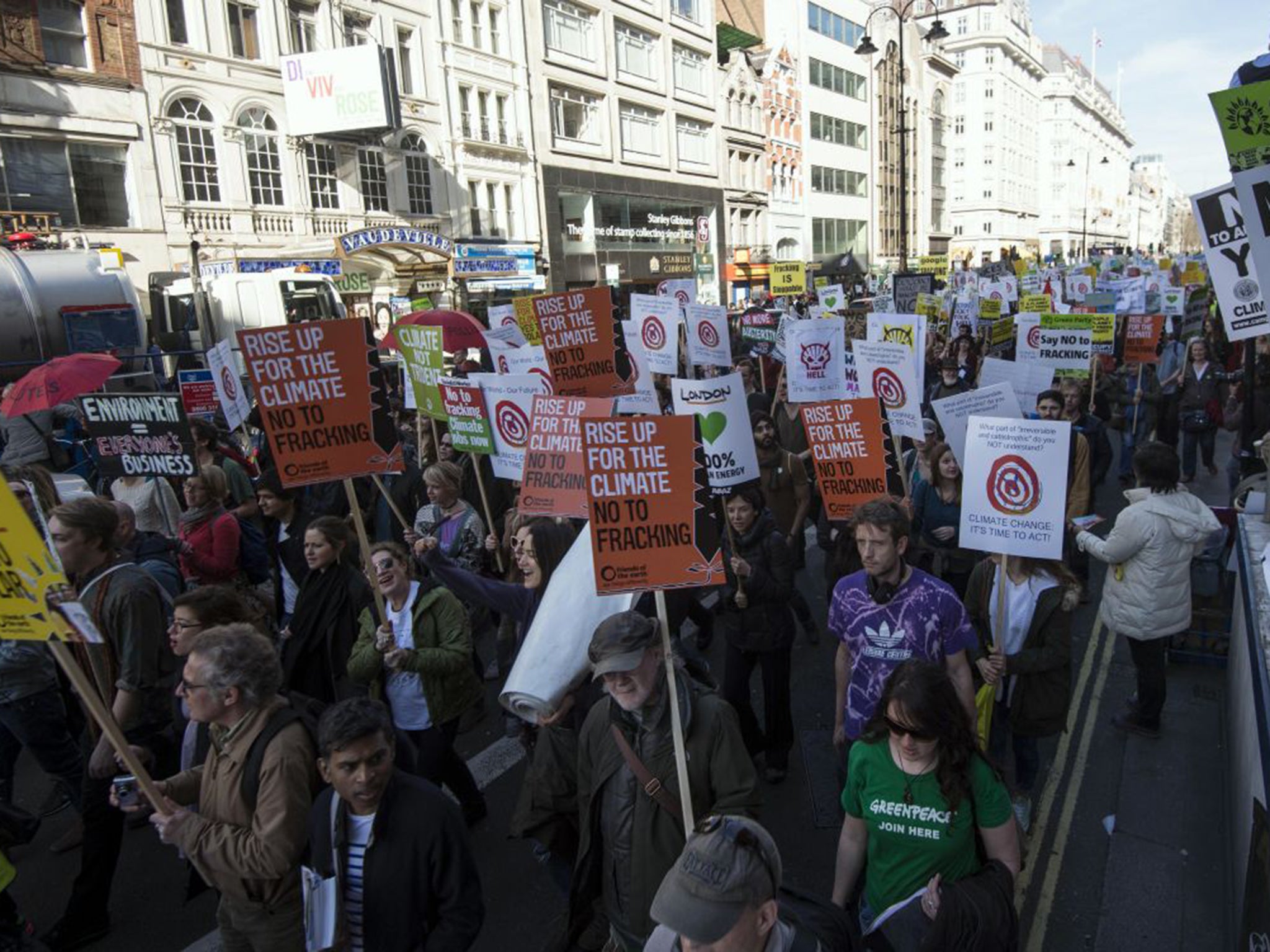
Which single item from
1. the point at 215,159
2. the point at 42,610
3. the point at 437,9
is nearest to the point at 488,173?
the point at 437,9

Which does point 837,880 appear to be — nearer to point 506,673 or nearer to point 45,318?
point 506,673

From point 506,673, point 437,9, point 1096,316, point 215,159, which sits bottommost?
point 506,673

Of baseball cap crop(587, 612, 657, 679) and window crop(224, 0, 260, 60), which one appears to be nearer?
baseball cap crop(587, 612, 657, 679)

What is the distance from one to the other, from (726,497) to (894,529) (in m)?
1.75

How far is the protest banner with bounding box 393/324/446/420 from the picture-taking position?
297 inches

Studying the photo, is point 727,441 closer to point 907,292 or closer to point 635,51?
point 907,292

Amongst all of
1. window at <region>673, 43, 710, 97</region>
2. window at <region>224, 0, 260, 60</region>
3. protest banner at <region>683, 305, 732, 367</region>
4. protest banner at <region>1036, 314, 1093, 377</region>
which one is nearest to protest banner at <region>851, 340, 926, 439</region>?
protest banner at <region>1036, 314, 1093, 377</region>

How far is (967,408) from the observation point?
630cm

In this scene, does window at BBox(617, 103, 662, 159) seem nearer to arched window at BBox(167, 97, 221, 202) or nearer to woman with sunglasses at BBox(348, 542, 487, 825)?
arched window at BBox(167, 97, 221, 202)

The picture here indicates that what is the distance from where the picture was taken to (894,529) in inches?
151

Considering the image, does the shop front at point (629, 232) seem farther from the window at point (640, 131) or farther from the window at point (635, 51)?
the window at point (635, 51)

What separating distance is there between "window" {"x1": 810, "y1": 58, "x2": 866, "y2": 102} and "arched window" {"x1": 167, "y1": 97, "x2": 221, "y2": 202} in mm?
42345

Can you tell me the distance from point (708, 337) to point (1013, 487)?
740 cm

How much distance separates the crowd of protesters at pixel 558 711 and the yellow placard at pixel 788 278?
1323 centimetres
